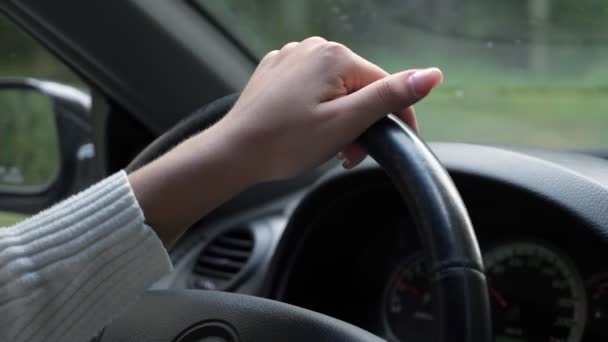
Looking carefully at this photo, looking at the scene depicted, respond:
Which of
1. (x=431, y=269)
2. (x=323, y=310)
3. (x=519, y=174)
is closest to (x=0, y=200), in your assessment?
(x=323, y=310)

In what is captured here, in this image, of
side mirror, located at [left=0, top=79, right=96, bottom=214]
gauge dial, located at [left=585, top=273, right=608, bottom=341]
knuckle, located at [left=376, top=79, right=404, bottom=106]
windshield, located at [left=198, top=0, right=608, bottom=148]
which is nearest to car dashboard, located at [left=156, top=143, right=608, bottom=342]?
gauge dial, located at [left=585, top=273, right=608, bottom=341]

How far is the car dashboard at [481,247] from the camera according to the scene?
1479 mm

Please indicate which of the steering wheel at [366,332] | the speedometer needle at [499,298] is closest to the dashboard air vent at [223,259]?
the speedometer needle at [499,298]

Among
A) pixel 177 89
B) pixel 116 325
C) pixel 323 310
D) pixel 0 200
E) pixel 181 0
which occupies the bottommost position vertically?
pixel 0 200

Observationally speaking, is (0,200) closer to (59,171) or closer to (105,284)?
(59,171)

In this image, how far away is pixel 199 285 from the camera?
85.6 inches

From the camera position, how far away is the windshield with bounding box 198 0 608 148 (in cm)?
193

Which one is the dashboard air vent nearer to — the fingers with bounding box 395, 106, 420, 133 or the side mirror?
the side mirror

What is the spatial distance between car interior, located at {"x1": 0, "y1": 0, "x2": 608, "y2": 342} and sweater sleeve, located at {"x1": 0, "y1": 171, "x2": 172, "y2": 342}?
12 cm

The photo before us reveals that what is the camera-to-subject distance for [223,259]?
2182 millimetres

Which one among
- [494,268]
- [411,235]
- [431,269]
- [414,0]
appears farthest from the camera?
[414,0]

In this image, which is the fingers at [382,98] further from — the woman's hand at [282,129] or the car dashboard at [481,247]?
the car dashboard at [481,247]

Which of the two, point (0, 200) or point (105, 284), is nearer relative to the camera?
point (105, 284)

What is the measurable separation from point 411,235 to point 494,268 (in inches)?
7.6
